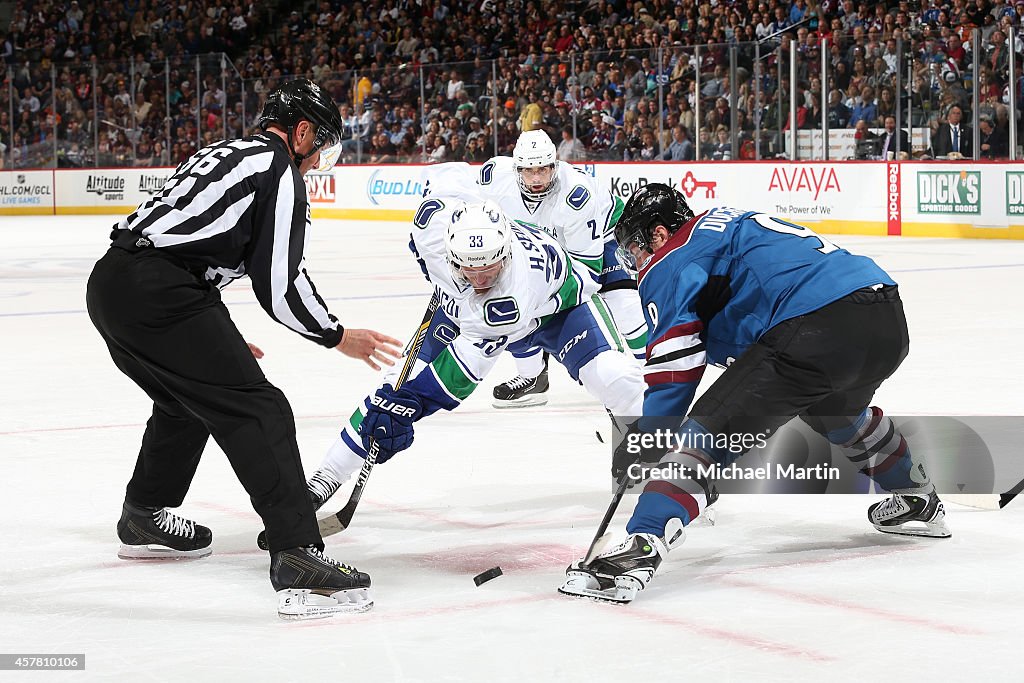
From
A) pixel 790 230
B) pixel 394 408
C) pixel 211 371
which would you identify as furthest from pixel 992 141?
pixel 211 371

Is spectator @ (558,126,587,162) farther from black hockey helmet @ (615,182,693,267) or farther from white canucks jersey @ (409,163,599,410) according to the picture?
black hockey helmet @ (615,182,693,267)

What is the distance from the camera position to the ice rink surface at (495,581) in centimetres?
335

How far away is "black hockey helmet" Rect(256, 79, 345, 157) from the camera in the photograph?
405cm

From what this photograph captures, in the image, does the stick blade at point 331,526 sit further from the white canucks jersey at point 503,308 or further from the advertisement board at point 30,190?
the advertisement board at point 30,190

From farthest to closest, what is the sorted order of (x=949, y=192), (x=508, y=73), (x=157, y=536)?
1. (x=508, y=73)
2. (x=949, y=192)
3. (x=157, y=536)

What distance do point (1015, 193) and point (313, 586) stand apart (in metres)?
14.1

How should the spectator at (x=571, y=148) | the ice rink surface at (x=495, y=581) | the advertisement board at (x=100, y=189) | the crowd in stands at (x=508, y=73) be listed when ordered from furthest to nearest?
1. the advertisement board at (x=100, y=189)
2. the spectator at (x=571, y=148)
3. the crowd in stands at (x=508, y=73)
4. the ice rink surface at (x=495, y=581)

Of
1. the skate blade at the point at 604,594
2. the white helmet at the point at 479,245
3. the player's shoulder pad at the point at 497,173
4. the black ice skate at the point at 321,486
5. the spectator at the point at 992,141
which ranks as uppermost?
the spectator at the point at 992,141

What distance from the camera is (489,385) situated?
7953 mm

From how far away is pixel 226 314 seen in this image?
13.1 ft

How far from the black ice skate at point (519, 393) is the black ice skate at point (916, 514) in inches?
116

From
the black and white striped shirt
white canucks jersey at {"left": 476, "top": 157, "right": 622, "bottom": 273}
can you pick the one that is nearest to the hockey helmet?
the black and white striped shirt

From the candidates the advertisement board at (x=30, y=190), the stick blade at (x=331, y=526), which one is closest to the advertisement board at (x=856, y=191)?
the advertisement board at (x=30, y=190)

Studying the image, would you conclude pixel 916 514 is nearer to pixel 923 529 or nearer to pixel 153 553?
pixel 923 529
